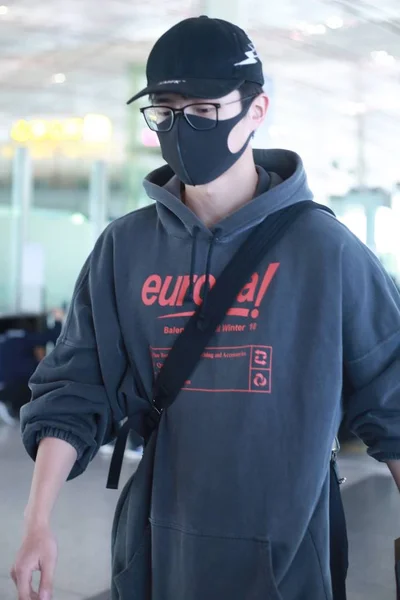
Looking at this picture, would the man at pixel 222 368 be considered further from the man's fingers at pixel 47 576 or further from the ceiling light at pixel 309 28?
the ceiling light at pixel 309 28

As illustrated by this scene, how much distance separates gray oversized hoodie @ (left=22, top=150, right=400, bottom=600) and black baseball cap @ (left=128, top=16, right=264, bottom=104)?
18cm

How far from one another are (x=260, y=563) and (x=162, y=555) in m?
0.16

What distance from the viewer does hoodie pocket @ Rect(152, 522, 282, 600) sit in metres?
1.30

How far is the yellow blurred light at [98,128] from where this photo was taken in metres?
16.3

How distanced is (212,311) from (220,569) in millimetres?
369

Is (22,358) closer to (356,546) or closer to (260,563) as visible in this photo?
A: (356,546)

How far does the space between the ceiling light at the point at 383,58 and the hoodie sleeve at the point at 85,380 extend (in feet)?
35.2

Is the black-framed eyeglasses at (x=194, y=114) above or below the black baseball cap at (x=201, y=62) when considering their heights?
below

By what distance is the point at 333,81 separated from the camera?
42.6 ft

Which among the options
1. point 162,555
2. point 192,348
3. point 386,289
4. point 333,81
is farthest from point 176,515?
point 333,81

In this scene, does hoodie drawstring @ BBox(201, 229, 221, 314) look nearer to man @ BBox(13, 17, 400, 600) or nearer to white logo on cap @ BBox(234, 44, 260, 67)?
man @ BBox(13, 17, 400, 600)

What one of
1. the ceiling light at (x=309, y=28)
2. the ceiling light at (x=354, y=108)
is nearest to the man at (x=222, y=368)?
the ceiling light at (x=309, y=28)

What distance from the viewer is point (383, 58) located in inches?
461

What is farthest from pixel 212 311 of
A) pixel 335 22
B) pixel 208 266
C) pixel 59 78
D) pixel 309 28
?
pixel 59 78
